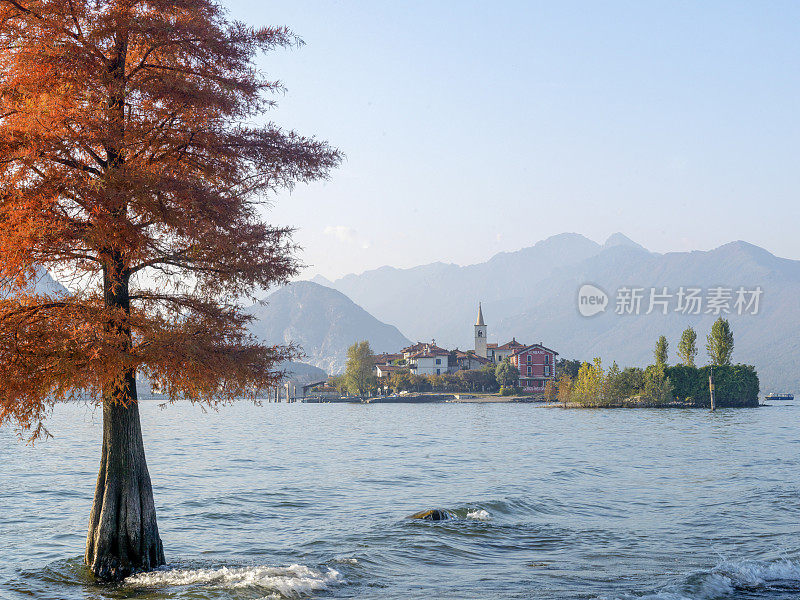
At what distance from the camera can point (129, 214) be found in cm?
1542

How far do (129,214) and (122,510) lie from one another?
6197 mm

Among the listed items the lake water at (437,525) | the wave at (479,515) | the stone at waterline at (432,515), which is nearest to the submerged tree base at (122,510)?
the lake water at (437,525)

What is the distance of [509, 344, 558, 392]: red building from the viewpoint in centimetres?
18800

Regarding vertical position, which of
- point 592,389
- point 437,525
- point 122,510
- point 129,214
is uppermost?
point 129,214

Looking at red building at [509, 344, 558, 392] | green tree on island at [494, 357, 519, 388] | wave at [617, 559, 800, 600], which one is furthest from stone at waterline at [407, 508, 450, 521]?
red building at [509, 344, 558, 392]

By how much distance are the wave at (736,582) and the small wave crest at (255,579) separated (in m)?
6.65

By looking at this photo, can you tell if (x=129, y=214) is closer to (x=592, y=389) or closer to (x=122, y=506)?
(x=122, y=506)

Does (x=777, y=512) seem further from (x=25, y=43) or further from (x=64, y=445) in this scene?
(x=64, y=445)

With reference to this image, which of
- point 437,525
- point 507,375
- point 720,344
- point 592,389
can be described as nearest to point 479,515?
point 437,525

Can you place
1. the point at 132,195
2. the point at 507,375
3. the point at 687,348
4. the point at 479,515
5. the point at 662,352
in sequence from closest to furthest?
the point at 132,195 < the point at 479,515 < the point at 662,352 < the point at 687,348 < the point at 507,375

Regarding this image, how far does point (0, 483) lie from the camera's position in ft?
125

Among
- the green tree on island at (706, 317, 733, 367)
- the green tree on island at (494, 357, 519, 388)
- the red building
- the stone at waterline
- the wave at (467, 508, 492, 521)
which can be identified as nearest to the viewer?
the stone at waterline

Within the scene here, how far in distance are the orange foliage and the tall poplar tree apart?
0.12 feet

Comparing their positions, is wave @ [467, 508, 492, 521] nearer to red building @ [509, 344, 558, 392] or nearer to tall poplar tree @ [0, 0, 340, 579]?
tall poplar tree @ [0, 0, 340, 579]
